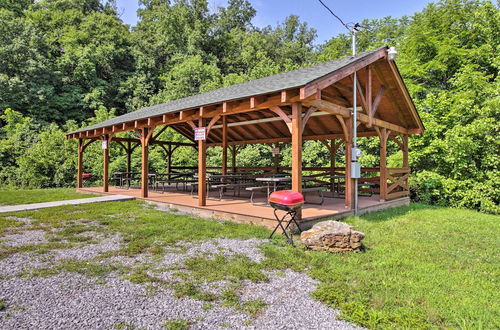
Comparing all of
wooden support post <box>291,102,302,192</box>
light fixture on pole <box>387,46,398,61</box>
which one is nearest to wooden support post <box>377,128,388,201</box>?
light fixture on pole <box>387,46,398,61</box>

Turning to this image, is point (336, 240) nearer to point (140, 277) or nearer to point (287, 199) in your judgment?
point (287, 199)

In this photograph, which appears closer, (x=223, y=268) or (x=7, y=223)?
(x=223, y=268)

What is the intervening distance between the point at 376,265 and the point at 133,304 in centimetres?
273

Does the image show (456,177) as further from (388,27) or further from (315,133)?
(388,27)

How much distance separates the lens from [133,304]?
2.45m

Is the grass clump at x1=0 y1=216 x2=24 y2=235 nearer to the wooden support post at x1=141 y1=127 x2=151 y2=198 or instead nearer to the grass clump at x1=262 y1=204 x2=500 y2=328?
the wooden support post at x1=141 y1=127 x2=151 y2=198

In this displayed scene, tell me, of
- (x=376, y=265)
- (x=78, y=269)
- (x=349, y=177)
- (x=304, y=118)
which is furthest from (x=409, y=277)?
(x=78, y=269)

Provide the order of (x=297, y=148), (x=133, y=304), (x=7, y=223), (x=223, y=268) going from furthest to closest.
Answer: (x=7, y=223), (x=297, y=148), (x=223, y=268), (x=133, y=304)

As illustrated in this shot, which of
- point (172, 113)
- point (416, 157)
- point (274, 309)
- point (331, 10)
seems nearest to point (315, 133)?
point (416, 157)

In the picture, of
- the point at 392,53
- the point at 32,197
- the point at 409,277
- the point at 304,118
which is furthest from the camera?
the point at 32,197

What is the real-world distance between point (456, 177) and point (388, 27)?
13.6m

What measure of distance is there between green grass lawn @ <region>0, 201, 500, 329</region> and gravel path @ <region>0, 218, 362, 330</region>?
143 millimetres

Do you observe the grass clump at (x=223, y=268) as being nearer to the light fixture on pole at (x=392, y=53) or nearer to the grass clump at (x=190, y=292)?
the grass clump at (x=190, y=292)

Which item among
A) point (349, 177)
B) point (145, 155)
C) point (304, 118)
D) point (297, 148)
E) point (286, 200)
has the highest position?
point (304, 118)
